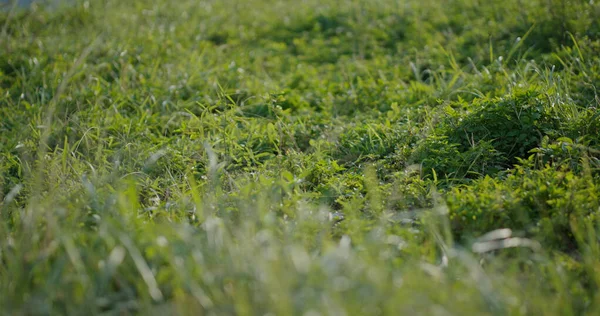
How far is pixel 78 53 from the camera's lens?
5008mm

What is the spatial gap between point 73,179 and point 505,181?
2280mm

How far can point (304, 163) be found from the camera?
3.25m

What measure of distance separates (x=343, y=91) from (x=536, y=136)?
157 cm

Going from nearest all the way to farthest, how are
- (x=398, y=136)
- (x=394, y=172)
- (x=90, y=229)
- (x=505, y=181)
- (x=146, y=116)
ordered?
(x=90, y=229)
(x=505, y=181)
(x=394, y=172)
(x=398, y=136)
(x=146, y=116)

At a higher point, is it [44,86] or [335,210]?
[44,86]

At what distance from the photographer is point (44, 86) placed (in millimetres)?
4398

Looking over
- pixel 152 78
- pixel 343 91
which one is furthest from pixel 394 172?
pixel 152 78

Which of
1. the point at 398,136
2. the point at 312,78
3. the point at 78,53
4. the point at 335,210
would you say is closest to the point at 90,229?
the point at 335,210

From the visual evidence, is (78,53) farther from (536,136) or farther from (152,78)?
(536,136)

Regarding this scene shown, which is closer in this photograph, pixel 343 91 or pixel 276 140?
pixel 276 140

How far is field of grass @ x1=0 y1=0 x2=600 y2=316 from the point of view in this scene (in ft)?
6.54

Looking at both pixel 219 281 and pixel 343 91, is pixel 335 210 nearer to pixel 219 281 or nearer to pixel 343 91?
pixel 219 281

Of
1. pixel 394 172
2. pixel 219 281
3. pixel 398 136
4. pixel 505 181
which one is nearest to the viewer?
pixel 219 281

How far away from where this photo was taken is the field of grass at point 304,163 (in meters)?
1.99
